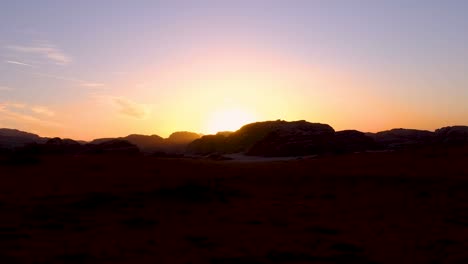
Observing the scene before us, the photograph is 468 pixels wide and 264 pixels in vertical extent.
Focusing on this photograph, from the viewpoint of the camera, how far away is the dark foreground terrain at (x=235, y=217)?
934 centimetres

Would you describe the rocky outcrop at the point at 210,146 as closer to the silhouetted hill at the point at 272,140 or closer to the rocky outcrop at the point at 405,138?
the silhouetted hill at the point at 272,140

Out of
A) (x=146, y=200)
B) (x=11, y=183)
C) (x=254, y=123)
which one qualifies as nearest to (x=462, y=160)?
(x=146, y=200)

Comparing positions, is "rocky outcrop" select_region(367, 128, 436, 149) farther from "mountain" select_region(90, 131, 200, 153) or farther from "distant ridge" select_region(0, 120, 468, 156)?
"mountain" select_region(90, 131, 200, 153)

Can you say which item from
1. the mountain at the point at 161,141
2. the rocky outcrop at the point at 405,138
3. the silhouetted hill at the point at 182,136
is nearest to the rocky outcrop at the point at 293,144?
the rocky outcrop at the point at 405,138

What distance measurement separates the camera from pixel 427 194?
17297 millimetres

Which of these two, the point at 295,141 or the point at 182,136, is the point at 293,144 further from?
the point at 182,136

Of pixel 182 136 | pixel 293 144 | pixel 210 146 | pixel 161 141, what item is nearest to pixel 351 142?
pixel 293 144

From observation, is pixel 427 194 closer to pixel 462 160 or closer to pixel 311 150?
pixel 462 160

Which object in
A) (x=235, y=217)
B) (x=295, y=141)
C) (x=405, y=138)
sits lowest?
(x=235, y=217)

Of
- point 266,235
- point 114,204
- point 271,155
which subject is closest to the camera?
point 266,235

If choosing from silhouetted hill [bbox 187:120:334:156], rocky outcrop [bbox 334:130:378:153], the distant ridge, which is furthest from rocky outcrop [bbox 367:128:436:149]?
silhouetted hill [bbox 187:120:334:156]

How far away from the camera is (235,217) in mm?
13297

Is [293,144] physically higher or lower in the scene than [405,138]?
lower

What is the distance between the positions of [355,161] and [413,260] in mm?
21458
